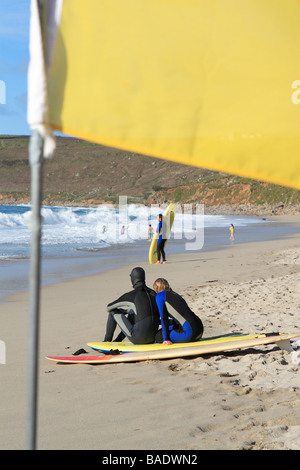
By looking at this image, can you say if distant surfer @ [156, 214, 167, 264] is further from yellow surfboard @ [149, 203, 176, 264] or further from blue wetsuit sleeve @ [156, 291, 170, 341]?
blue wetsuit sleeve @ [156, 291, 170, 341]

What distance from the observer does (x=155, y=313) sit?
6562mm

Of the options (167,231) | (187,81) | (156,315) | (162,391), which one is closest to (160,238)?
(167,231)

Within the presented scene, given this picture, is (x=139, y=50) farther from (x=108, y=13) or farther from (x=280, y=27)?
(x=280, y=27)

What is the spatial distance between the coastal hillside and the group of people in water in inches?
2423

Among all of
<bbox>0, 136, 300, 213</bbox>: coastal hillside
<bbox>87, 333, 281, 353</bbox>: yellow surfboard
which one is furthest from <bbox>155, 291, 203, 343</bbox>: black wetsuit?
<bbox>0, 136, 300, 213</bbox>: coastal hillside

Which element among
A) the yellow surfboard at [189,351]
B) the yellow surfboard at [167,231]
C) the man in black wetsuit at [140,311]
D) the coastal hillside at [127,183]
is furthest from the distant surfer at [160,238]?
the coastal hillside at [127,183]

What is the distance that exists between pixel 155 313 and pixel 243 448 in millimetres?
2747

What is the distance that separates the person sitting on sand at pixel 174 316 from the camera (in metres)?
6.32

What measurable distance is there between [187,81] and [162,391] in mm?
3742

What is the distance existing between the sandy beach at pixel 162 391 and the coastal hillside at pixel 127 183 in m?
59.4

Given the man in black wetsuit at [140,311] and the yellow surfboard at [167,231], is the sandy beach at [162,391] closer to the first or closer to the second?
the man in black wetsuit at [140,311]

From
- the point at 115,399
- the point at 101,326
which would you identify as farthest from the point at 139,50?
the point at 101,326

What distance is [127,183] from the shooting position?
14812 centimetres

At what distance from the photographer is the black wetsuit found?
632cm
